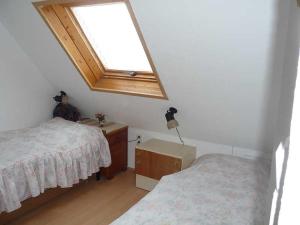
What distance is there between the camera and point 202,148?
2953 mm

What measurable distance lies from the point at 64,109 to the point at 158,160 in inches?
59.5

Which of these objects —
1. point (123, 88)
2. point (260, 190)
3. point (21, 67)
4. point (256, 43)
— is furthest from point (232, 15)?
point (21, 67)

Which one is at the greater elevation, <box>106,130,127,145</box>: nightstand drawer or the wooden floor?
<box>106,130,127,145</box>: nightstand drawer

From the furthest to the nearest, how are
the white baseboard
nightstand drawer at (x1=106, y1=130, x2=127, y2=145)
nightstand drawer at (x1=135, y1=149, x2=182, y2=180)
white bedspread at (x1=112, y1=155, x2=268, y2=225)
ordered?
nightstand drawer at (x1=106, y1=130, x2=127, y2=145) → nightstand drawer at (x1=135, y1=149, x2=182, y2=180) → the white baseboard → white bedspread at (x1=112, y1=155, x2=268, y2=225)

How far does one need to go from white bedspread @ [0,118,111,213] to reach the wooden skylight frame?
23.2 inches

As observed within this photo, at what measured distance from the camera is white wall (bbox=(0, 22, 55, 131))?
9.96 feet

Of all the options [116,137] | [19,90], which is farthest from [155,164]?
[19,90]

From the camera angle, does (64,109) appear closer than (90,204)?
No

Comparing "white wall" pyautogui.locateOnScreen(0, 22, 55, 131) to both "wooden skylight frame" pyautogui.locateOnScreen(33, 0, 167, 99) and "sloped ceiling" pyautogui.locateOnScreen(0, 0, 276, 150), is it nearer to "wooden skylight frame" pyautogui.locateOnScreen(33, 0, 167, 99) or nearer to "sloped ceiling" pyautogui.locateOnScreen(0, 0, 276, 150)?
"sloped ceiling" pyautogui.locateOnScreen(0, 0, 276, 150)

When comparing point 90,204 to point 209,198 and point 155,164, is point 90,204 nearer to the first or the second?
point 155,164

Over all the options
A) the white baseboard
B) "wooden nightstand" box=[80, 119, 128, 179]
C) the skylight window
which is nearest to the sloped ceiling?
the white baseboard

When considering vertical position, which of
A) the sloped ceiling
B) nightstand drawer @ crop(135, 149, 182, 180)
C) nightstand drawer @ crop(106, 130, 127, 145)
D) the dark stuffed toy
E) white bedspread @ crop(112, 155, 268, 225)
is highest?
the sloped ceiling

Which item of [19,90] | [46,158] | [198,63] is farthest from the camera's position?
[19,90]

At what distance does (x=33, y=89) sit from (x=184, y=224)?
2.68 metres
